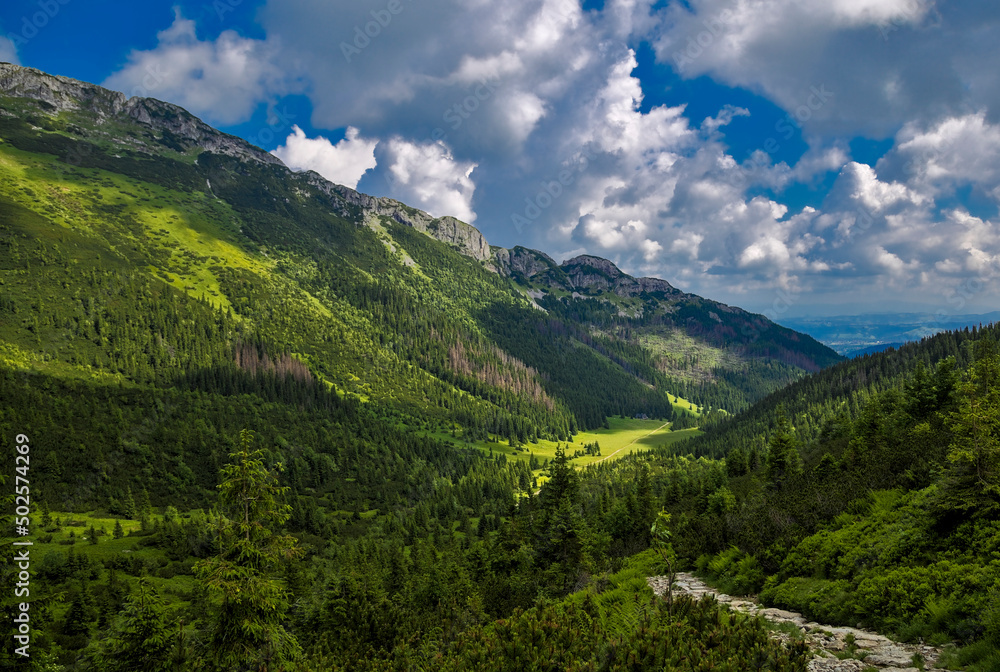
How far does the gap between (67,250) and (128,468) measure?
5794 inches

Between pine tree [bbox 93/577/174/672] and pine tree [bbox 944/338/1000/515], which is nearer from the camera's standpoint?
pine tree [bbox 93/577/174/672]

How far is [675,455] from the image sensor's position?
618ft

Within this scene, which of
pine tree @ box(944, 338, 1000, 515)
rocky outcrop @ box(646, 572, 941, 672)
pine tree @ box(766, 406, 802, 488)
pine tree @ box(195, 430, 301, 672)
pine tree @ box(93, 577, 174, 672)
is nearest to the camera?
rocky outcrop @ box(646, 572, 941, 672)

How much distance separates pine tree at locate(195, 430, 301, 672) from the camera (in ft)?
53.8

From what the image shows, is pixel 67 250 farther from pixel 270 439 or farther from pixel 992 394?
pixel 992 394

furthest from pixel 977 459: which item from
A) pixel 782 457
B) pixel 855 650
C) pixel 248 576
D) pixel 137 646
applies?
pixel 782 457

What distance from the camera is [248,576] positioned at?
16703 mm

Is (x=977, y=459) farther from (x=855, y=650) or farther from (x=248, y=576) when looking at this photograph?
(x=248, y=576)

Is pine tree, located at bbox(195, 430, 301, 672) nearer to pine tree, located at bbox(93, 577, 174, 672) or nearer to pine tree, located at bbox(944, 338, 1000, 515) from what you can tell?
pine tree, located at bbox(93, 577, 174, 672)

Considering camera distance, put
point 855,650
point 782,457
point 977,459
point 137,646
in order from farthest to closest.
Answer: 1. point 782,457
2. point 977,459
3. point 137,646
4. point 855,650

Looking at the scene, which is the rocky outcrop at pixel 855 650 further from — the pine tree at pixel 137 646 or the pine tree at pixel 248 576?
A: the pine tree at pixel 137 646

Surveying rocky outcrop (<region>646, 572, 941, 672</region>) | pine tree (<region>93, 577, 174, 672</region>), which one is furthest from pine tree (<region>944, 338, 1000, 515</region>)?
pine tree (<region>93, 577, 174, 672</region>)

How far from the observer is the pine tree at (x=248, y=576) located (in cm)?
1641

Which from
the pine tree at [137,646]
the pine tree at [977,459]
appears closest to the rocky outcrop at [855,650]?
the pine tree at [977,459]
